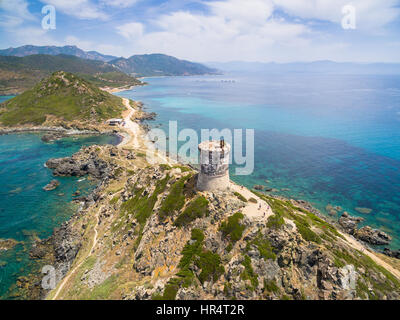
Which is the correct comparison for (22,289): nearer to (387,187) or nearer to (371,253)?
(371,253)

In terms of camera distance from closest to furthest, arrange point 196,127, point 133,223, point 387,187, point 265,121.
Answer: point 133,223 → point 387,187 → point 196,127 → point 265,121

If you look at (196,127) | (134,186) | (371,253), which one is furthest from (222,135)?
(371,253)

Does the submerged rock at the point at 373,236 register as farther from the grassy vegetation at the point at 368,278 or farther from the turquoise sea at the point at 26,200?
the turquoise sea at the point at 26,200

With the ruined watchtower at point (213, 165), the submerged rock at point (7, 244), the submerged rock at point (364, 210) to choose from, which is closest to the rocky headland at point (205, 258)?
the ruined watchtower at point (213, 165)

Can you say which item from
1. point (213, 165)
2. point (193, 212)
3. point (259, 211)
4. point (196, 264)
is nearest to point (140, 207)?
point (193, 212)

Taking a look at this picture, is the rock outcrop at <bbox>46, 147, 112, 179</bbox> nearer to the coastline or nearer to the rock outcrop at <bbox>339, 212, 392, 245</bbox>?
the coastline

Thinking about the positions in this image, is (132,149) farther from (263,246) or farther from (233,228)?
(263,246)
